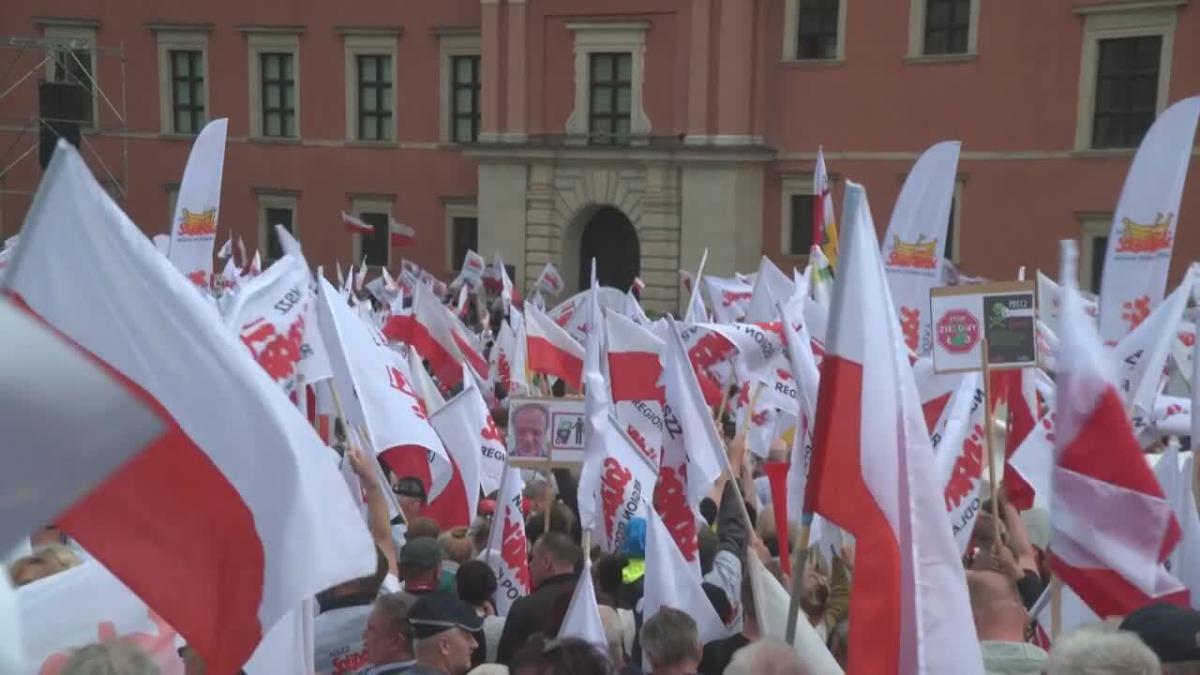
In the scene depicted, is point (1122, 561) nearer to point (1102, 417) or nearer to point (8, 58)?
point (1102, 417)

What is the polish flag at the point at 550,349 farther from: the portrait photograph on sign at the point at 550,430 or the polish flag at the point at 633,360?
the portrait photograph on sign at the point at 550,430

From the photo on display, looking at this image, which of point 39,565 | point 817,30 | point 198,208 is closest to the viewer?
point 39,565

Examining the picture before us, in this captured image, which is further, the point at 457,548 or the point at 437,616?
the point at 457,548

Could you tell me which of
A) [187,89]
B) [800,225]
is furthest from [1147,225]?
[187,89]

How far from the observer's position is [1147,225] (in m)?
10.4

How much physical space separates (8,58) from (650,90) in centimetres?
1697

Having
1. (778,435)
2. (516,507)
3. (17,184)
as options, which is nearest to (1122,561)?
(516,507)

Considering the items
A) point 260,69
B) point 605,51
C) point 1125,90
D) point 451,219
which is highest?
point 605,51

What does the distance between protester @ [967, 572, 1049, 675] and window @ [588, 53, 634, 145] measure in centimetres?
2475

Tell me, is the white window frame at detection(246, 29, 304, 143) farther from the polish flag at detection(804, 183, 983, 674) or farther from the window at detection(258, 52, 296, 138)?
the polish flag at detection(804, 183, 983, 674)

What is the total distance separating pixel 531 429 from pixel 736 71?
67.7 ft

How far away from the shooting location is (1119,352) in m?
6.93

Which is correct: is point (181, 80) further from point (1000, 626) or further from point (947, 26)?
point (1000, 626)

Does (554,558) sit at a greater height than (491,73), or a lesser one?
lesser
